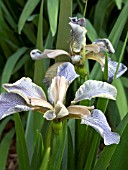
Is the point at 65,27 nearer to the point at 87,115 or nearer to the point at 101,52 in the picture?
the point at 101,52

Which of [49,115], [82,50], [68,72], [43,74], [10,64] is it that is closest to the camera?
[49,115]

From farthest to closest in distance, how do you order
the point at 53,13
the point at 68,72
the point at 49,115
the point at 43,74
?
1. the point at 53,13
2. the point at 43,74
3. the point at 68,72
4. the point at 49,115

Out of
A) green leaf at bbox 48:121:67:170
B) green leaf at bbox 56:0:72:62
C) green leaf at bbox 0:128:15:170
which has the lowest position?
green leaf at bbox 0:128:15:170

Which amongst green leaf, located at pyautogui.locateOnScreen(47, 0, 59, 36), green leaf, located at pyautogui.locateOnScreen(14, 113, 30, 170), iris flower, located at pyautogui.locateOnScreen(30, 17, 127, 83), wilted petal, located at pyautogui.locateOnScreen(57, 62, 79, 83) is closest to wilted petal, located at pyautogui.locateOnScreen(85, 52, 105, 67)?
iris flower, located at pyautogui.locateOnScreen(30, 17, 127, 83)

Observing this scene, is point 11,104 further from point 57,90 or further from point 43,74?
point 43,74

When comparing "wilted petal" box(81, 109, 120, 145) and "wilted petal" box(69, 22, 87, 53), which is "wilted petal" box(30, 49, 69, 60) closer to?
"wilted petal" box(69, 22, 87, 53)

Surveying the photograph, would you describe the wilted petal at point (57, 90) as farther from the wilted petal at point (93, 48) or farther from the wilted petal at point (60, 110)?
the wilted petal at point (93, 48)

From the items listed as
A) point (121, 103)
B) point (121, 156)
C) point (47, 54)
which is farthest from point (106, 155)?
point (121, 103)
